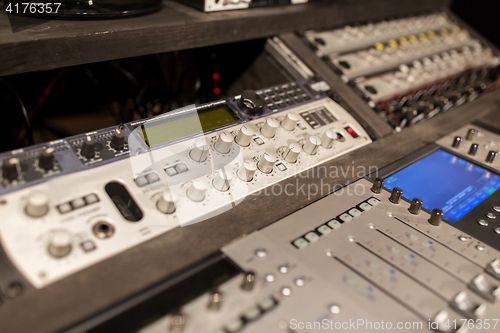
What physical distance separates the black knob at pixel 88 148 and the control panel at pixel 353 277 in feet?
1.16

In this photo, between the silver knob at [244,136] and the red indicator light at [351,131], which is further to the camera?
the red indicator light at [351,131]

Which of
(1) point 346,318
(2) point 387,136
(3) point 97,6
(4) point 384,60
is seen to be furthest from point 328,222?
(4) point 384,60

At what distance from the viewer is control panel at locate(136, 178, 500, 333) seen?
671 mm

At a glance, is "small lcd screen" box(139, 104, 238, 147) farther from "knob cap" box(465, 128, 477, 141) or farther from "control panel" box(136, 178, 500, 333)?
"knob cap" box(465, 128, 477, 141)

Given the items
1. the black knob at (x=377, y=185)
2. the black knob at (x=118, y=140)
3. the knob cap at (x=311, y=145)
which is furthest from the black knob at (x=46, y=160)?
the black knob at (x=377, y=185)

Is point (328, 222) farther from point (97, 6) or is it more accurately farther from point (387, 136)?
point (97, 6)

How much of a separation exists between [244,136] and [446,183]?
0.62 m

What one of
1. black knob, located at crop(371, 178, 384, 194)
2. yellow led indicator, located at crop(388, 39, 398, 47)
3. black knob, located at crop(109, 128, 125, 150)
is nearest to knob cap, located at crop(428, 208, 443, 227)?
black knob, located at crop(371, 178, 384, 194)

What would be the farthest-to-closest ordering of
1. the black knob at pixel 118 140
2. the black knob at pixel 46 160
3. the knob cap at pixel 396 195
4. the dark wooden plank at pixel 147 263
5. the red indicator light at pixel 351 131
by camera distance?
the red indicator light at pixel 351 131 < the knob cap at pixel 396 195 < the black knob at pixel 118 140 < the black knob at pixel 46 160 < the dark wooden plank at pixel 147 263

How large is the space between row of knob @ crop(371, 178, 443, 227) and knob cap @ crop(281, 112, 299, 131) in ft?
0.89

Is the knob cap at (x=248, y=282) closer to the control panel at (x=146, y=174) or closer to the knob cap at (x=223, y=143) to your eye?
the control panel at (x=146, y=174)

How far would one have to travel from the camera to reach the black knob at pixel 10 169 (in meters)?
0.72

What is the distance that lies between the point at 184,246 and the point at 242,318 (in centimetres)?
19

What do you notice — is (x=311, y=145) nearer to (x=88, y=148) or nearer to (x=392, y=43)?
(x=88, y=148)
